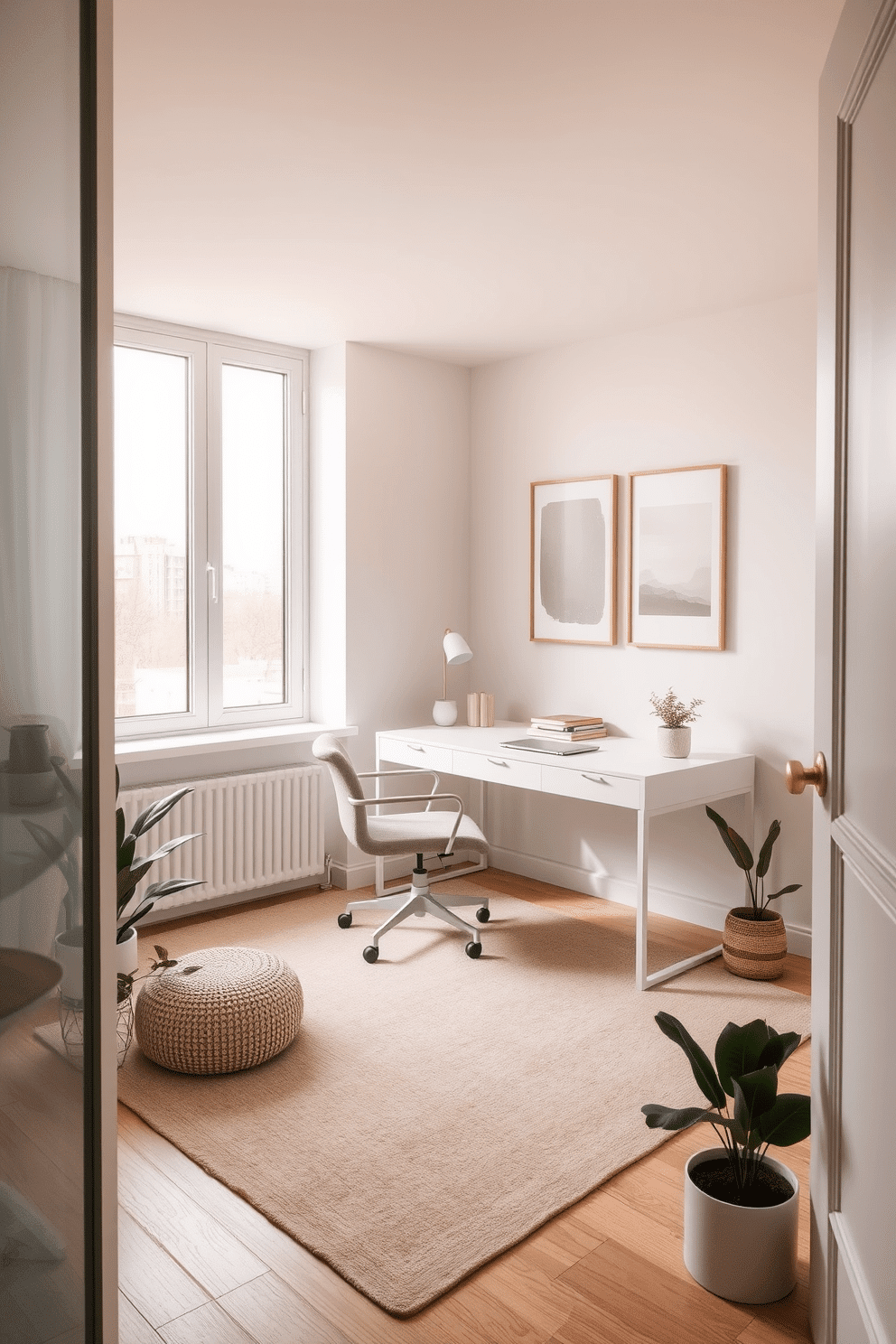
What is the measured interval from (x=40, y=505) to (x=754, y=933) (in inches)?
119

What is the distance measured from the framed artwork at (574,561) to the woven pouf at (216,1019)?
223 cm

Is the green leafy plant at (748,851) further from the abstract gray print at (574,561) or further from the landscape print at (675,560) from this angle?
the abstract gray print at (574,561)

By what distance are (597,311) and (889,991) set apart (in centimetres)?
324

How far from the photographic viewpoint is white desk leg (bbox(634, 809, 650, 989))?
3232 millimetres

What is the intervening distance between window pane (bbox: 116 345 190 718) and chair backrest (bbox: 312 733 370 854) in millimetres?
979

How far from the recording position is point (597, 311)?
150 inches

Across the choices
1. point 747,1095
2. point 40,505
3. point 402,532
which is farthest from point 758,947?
point 40,505

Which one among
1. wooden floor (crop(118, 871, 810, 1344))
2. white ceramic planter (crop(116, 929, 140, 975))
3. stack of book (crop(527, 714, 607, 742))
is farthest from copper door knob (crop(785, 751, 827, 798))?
stack of book (crop(527, 714, 607, 742))

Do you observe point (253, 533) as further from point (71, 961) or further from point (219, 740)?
point (71, 961)

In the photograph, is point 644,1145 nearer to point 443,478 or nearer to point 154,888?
point 154,888

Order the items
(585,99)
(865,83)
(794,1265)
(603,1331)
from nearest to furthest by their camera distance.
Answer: (865,83), (603,1331), (794,1265), (585,99)

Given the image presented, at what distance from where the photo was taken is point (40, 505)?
1.04m

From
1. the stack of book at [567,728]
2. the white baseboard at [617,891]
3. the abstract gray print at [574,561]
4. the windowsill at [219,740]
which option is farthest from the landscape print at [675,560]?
the windowsill at [219,740]

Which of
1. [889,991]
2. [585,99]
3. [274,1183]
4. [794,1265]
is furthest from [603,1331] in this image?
[585,99]
